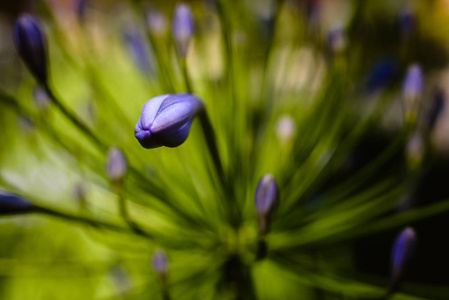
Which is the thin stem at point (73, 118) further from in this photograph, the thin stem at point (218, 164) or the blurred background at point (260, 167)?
the thin stem at point (218, 164)

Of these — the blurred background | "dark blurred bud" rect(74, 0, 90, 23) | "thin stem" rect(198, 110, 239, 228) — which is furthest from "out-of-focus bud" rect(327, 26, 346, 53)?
"dark blurred bud" rect(74, 0, 90, 23)

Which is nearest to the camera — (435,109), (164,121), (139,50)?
(164,121)

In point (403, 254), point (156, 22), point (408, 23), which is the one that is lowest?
point (403, 254)

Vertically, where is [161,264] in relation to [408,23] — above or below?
below

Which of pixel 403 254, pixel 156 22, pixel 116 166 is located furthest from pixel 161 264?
pixel 156 22

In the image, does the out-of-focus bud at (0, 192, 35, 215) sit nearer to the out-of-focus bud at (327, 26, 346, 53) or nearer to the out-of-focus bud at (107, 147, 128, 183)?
the out-of-focus bud at (107, 147, 128, 183)

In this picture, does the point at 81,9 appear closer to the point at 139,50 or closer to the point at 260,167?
the point at 139,50

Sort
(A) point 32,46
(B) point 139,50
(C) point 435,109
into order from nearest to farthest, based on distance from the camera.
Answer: (A) point 32,46
(C) point 435,109
(B) point 139,50
